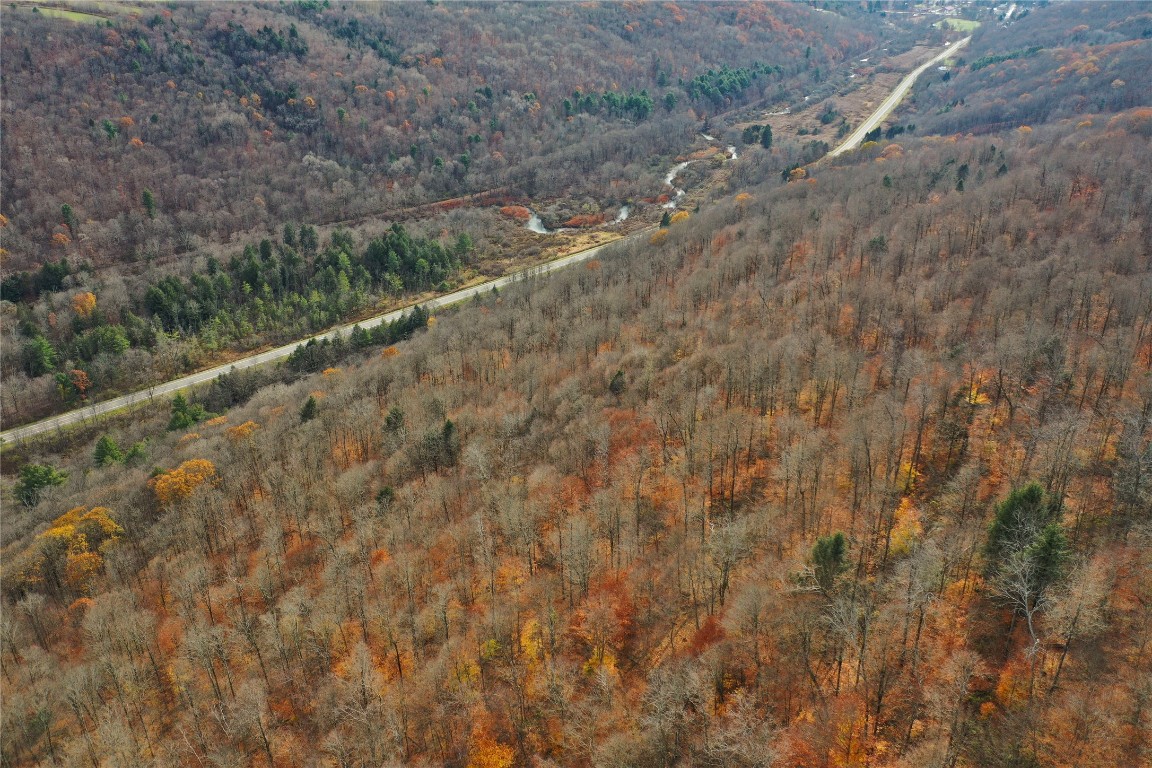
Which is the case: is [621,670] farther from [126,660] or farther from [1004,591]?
[126,660]

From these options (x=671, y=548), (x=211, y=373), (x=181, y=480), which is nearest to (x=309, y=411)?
(x=181, y=480)

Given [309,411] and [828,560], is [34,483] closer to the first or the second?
[309,411]

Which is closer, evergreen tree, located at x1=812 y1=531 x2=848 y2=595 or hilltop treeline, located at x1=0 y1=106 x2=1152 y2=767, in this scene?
hilltop treeline, located at x1=0 y1=106 x2=1152 y2=767

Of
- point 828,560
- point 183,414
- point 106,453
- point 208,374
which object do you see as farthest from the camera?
point 208,374

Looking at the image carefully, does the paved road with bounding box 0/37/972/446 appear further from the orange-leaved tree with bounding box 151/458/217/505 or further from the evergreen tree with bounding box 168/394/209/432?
the orange-leaved tree with bounding box 151/458/217/505

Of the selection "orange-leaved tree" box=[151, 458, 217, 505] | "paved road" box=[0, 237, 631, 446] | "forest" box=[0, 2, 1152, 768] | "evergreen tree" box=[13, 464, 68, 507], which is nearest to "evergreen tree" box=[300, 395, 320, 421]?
"forest" box=[0, 2, 1152, 768]

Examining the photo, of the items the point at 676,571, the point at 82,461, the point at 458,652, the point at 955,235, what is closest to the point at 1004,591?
the point at 676,571

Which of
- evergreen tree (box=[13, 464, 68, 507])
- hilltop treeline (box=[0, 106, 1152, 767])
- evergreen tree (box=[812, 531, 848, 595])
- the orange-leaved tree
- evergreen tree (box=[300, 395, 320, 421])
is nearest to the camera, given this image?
hilltop treeline (box=[0, 106, 1152, 767])
